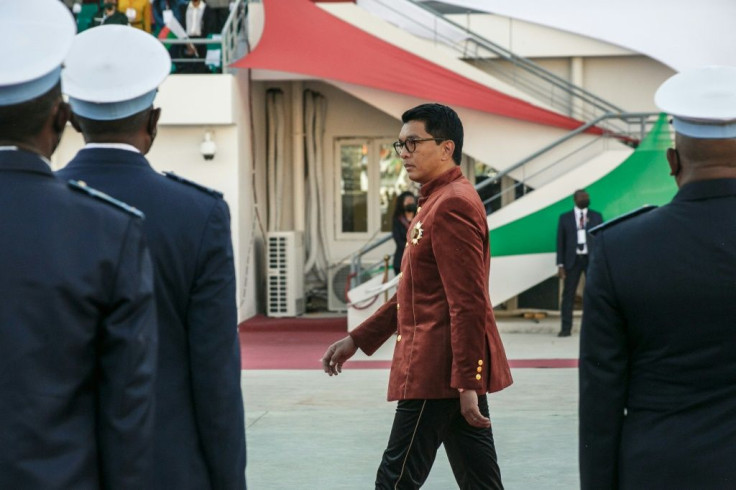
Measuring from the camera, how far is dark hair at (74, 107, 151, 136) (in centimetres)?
322

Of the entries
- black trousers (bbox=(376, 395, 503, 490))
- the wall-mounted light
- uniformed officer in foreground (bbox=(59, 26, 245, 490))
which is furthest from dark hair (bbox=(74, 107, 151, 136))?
the wall-mounted light

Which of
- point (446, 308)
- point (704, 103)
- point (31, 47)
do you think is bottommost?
point (446, 308)

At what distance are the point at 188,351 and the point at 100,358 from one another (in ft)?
1.94

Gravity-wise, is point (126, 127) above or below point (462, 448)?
above

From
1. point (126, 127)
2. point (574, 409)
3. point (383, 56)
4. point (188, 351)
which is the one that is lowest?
point (574, 409)

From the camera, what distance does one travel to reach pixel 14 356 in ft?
8.46

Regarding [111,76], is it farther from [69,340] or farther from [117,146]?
[69,340]

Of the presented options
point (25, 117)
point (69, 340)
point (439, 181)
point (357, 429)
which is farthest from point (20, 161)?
point (357, 429)

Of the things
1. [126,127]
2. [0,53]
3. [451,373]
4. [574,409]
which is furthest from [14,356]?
[574,409]

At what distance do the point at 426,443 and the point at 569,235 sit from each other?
36.4ft

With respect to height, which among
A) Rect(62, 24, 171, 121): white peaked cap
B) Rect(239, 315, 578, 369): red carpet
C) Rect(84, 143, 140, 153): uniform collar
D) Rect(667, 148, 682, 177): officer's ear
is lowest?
Rect(239, 315, 578, 369): red carpet

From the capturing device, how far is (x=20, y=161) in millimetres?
2664

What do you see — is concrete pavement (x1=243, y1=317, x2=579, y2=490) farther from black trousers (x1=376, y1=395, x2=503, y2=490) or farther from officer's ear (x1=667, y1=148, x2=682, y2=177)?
officer's ear (x1=667, y1=148, x2=682, y2=177)

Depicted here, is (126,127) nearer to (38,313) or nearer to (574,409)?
(38,313)
